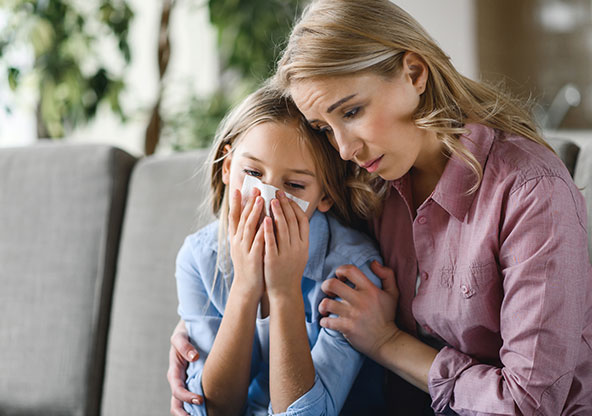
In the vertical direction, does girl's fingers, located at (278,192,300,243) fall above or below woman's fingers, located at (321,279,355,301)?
above

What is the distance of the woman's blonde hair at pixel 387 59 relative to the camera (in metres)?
0.98

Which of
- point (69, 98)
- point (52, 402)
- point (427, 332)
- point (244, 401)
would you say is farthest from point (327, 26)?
point (69, 98)

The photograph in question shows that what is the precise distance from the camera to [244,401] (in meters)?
1.19

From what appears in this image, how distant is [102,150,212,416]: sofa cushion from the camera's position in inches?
57.4

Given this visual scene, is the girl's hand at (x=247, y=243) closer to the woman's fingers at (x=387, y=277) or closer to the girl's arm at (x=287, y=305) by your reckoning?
the girl's arm at (x=287, y=305)

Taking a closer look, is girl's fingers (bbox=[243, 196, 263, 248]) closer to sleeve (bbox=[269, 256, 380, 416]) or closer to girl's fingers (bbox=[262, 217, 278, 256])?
girl's fingers (bbox=[262, 217, 278, 256])

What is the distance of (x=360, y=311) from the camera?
3.73 ft

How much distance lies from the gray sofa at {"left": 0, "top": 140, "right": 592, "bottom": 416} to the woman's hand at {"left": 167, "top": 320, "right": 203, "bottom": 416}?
0.19m

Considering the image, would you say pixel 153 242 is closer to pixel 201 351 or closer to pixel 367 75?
pixel 201 351

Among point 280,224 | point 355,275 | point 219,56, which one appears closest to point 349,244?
point 355,275

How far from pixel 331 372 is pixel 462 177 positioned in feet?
1.38

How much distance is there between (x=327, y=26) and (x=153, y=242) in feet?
2.47

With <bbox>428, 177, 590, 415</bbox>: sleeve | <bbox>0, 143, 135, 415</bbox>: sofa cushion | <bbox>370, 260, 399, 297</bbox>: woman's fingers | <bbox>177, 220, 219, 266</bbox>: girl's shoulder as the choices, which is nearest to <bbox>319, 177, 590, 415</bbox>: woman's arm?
<bbox>428, 177, 590, 415</bbox>: sleeve

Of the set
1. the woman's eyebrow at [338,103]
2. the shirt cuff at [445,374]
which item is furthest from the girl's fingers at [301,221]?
the shirt cuff at [445,374]
